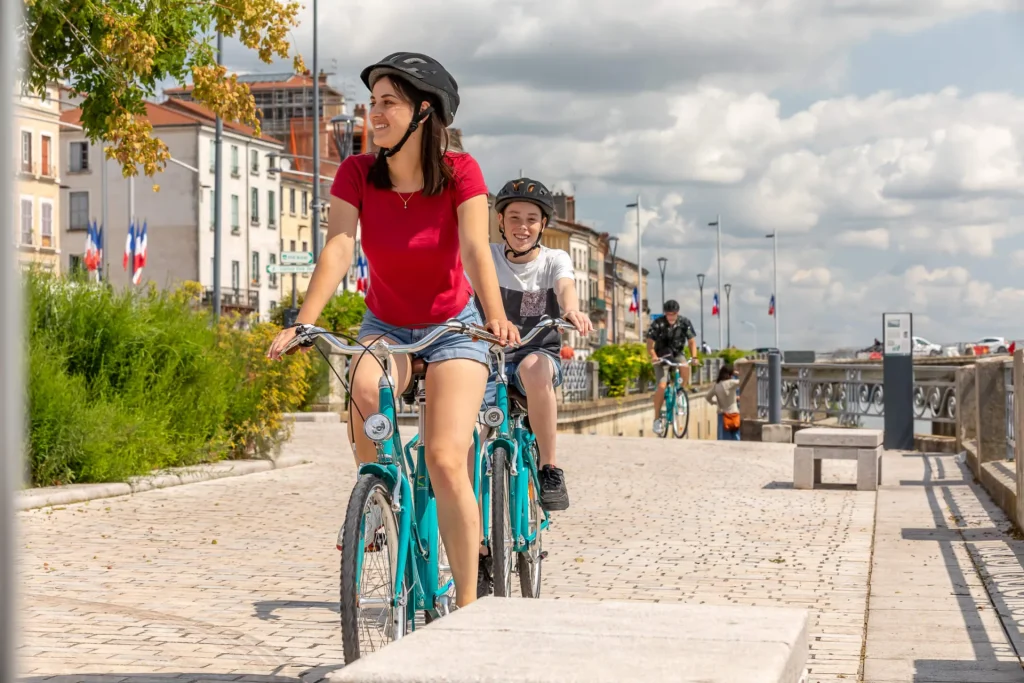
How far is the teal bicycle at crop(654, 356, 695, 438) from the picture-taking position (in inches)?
909

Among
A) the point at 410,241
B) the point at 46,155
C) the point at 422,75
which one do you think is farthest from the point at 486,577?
the point at 46,155

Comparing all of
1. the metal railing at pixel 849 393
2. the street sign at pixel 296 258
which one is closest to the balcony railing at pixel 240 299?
the street sign at pixel 296 258

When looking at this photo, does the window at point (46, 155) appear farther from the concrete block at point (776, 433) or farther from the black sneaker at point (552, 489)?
the black sneaker at point (552, 489)

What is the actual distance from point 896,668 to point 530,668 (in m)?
2.97

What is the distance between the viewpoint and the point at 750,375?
28.4 meters

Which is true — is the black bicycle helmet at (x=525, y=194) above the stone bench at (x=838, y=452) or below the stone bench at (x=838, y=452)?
above

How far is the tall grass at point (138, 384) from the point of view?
1259 cm

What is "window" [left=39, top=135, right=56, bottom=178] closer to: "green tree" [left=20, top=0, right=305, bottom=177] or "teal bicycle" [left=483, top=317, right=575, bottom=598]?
"green tree" [left=20, top=0, right=305, bottom=177]

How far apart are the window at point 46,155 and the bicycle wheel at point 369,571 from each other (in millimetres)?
76153

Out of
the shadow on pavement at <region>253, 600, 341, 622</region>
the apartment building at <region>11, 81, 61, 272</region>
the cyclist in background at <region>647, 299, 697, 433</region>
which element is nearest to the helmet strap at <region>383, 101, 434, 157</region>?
the shadow on pavement at <region>253, 600, 341, 622</region>

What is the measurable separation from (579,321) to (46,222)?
76.1 meters

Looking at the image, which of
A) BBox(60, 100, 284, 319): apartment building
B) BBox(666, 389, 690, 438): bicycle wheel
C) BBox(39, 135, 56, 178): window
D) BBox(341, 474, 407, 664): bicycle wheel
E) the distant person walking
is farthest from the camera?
BBox(60, 100, 284, 319): apartment building

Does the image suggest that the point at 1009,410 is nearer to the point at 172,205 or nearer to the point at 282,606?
the point at 282,606

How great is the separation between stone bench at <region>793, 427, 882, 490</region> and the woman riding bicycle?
10.3 metres
